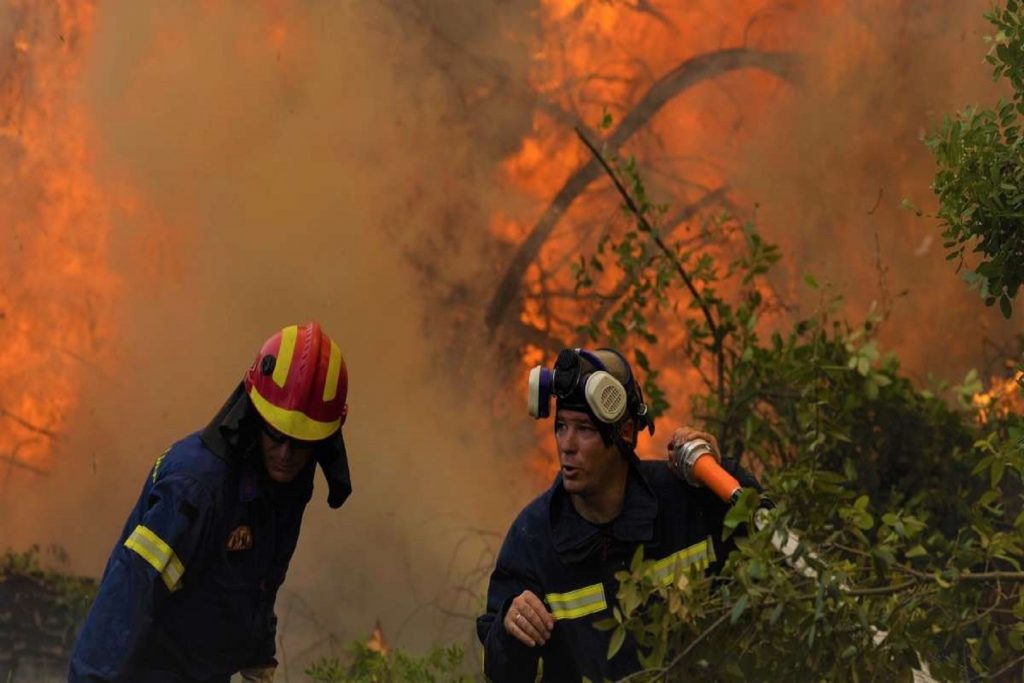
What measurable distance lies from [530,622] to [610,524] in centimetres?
39

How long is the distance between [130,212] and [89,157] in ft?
1.27

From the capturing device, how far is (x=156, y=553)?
3775 millimetres

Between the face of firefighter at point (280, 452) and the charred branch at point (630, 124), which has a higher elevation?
the charred branch at point (630, 124)

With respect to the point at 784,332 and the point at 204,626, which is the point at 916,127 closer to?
the point at 784,332

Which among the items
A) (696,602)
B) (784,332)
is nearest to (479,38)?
(784,332)

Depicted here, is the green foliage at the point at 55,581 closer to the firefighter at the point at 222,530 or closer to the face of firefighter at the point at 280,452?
the firefighter at the point at 222,530

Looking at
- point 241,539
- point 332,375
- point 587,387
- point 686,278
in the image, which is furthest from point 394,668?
point 587,387

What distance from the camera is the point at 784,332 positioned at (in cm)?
736

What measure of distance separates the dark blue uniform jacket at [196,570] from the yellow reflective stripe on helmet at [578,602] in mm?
820

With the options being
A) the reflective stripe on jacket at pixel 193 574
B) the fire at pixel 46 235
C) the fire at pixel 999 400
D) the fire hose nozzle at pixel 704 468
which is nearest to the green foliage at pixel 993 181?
the fire hose nozzle at pixel 704 468

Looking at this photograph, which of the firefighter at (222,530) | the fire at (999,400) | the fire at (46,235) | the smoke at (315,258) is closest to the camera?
the firefighter at (222,530)

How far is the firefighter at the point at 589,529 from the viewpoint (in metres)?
3.90

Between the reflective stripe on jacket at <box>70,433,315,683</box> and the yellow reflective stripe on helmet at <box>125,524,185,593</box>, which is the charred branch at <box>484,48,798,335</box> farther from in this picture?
the yellow reflective stripe on helmet at <box>125,524,185,593</box>

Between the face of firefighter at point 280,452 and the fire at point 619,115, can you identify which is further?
the fire at point 619,115
